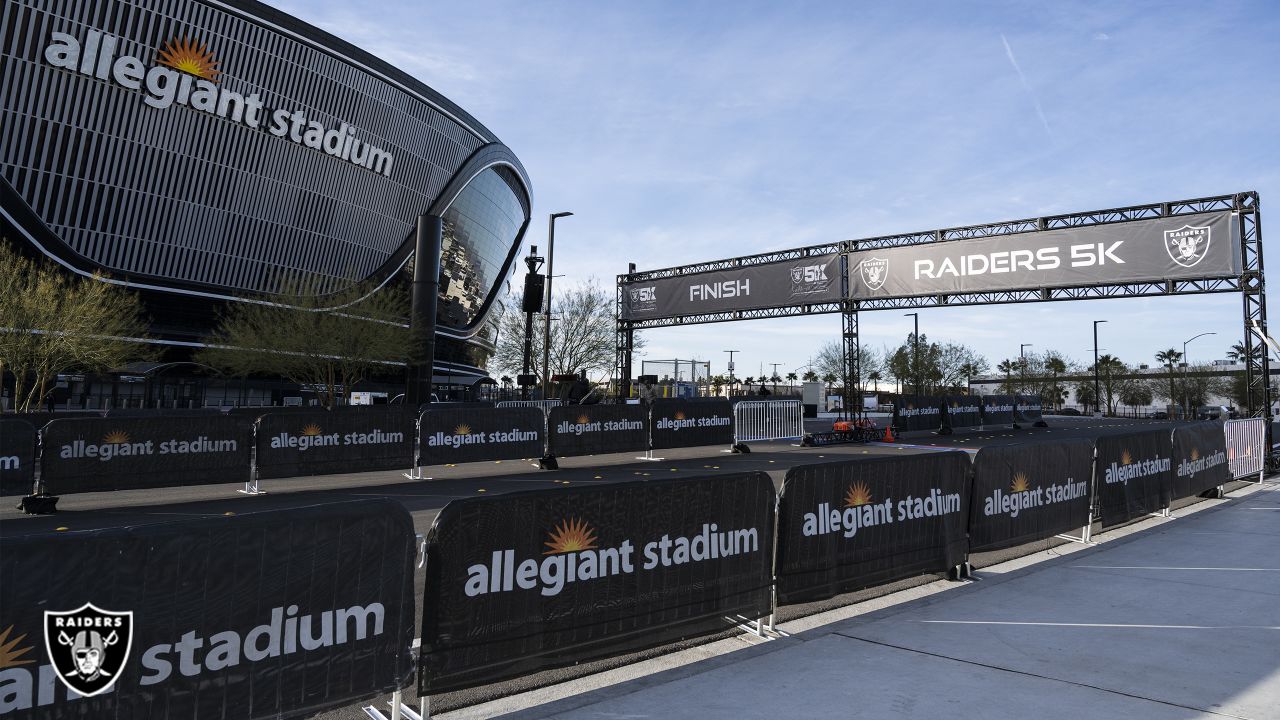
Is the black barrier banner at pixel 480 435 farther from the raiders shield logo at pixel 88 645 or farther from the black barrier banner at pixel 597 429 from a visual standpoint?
the raiders shield logo at pixel 88 645

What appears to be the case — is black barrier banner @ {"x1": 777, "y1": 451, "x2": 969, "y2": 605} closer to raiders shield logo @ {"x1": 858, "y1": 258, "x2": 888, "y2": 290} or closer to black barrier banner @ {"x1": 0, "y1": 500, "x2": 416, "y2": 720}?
black barrier banner @ {"x1": 0, "y1": 500, "x2": 416, "y2": 720}

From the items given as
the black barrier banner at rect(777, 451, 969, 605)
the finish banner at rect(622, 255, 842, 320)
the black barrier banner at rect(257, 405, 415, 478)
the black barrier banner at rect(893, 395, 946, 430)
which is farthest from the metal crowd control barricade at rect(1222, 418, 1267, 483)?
the black barrier banner at rect(257, 405, 415, 478)

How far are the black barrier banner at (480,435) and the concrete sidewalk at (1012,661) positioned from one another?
36.0 ft

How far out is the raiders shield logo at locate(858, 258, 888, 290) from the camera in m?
26.9

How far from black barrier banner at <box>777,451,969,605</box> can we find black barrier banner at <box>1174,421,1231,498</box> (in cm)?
668

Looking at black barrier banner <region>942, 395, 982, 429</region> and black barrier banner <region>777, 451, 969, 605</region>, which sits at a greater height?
black barrier banner <region>942, 395, 982, 429</region>

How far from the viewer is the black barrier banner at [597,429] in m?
16.5

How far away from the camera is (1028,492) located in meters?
7.62

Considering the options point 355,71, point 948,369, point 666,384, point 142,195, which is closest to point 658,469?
point 666,384

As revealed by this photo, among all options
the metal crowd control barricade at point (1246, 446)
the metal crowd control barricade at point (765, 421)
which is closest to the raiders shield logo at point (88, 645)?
the metal crowd control barricade at point (1246, 446)

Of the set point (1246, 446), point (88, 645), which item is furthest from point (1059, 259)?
point (88, 645)

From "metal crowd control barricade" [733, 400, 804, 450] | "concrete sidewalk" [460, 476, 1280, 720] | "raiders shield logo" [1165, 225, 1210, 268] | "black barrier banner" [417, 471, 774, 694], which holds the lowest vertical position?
"concrete sidewalk" [460, 476, 1280, 720]

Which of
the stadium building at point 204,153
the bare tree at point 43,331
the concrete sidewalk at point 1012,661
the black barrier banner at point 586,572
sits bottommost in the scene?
the concrete sidewalk at point 1012,661

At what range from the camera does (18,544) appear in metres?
2.64
